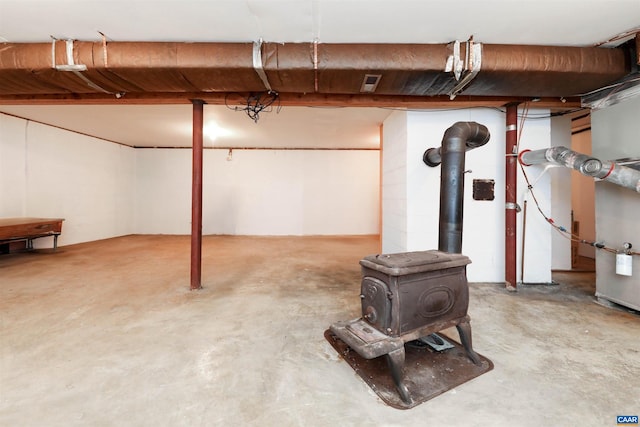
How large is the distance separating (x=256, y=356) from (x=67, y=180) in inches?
263

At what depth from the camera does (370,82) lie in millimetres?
2523

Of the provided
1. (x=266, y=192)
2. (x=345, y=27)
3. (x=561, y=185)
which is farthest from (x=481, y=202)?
(x=266, y=192)

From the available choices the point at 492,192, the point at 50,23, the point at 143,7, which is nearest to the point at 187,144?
the point at 50,23

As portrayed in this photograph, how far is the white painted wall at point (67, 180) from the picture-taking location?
4809mm

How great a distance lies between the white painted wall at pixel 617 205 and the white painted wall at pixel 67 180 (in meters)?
8.93

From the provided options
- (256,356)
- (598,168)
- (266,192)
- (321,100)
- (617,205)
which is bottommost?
(256,356)

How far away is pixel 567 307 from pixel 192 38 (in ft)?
15.0

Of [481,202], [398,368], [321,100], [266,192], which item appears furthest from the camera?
[266,192]

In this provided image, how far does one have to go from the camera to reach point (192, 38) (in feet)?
7.57

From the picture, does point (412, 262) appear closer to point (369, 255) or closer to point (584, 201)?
point (369, 255)

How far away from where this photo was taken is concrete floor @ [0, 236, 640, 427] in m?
1.39

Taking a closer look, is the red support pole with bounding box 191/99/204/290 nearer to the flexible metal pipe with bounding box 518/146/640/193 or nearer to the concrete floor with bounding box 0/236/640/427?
the concrete floor with bounding box 0/236/640/427

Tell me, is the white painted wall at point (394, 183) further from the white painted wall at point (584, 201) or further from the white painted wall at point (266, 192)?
the white painted wall at point (584, 201)

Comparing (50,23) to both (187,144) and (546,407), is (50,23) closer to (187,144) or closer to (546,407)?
(546,407)
